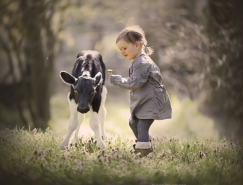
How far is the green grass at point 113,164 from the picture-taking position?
3.08 metres

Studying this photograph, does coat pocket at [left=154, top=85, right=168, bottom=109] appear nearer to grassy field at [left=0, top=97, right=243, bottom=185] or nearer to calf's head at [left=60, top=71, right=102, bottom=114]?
grassy field at [left=0, top=97, right=243, bottom=185]

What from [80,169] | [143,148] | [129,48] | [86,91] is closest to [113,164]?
[80,169]

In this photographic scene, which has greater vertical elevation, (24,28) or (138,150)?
(24,28)

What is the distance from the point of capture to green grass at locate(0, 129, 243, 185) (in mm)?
3080

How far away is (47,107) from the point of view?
366 inches

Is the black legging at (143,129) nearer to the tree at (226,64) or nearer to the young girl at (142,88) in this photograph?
the young girl at (142,88)

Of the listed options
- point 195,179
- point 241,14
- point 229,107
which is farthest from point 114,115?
point 195,179

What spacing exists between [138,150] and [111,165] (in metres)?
0.61

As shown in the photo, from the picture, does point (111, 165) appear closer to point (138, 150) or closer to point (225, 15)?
point (138, 150)

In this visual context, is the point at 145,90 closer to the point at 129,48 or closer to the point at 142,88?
the point at 142,88

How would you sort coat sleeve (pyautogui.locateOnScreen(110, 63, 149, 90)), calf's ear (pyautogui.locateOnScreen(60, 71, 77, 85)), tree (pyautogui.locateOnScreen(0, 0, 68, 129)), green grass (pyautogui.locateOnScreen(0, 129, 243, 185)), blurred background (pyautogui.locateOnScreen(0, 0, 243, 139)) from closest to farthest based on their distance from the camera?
1. green grass (pyautogui.locateOnScreen(0, 129, 243, 185))
2. coat sleeve (pyautogui.locateOnScreen(110, 63, 149, 90))
3. calf's ear (pyautogui.locateOnScreen(60, 71, 77, 85))
4. blurred background (pyautogui.locateOnScreen(0, 0, 243, 139))
5. tree (pyautogui.locateOnScreen(0, 0, 68, 129))

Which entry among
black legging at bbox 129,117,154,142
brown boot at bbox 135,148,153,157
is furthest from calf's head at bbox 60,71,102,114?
brown boot at bbox 135,148,153,157

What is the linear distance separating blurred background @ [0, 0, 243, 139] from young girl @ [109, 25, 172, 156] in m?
2.39

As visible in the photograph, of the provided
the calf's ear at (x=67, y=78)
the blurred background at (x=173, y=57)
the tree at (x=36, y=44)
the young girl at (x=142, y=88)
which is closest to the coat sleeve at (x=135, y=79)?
the young girl at (x=142, y=88)
